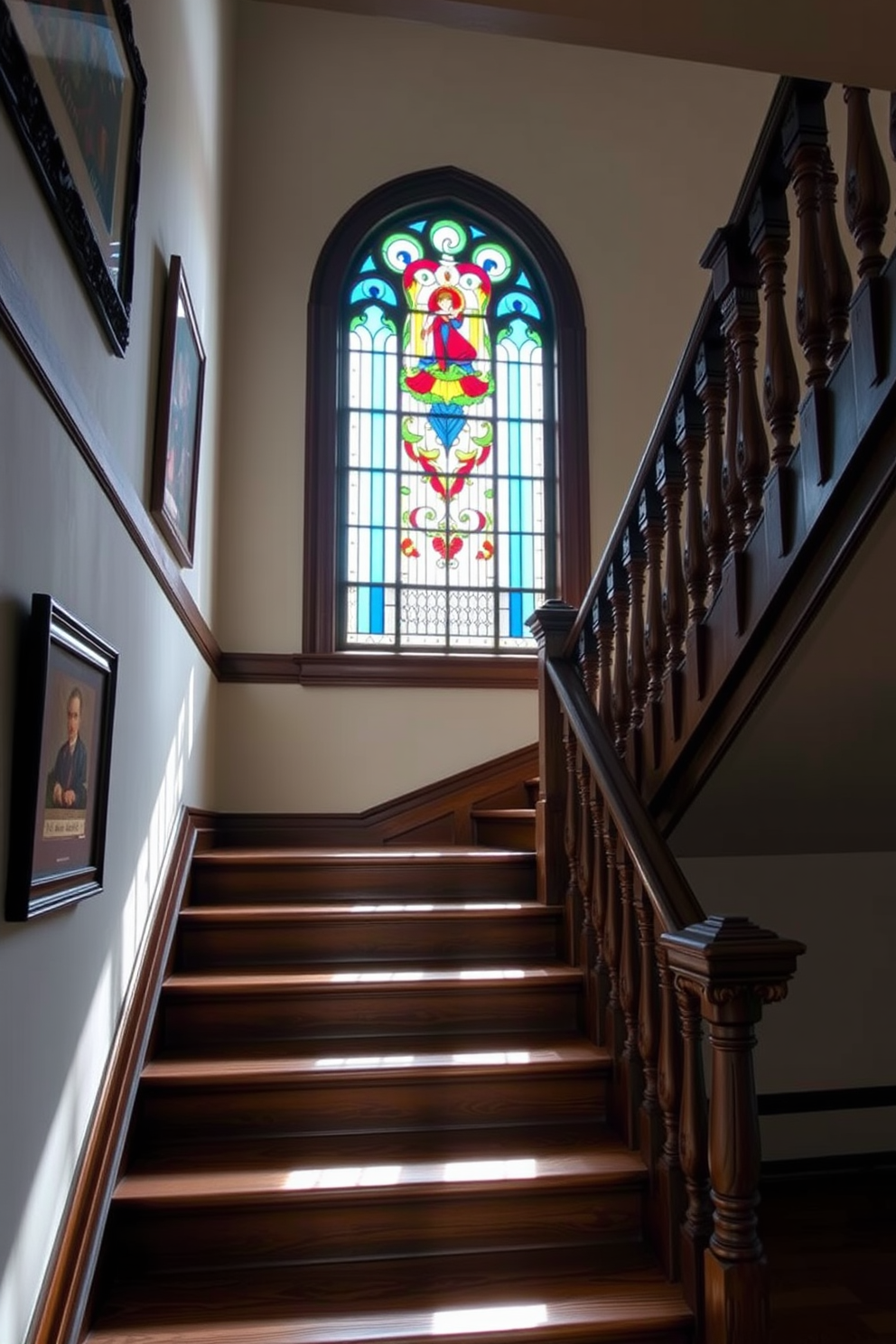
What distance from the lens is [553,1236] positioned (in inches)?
84.8

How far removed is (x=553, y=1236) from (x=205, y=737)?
7.82 ft

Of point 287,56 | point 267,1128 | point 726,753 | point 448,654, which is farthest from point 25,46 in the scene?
point 287,56

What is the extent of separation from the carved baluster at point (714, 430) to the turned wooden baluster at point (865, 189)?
0.53 metres

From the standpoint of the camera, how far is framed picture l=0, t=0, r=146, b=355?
1.45 metres

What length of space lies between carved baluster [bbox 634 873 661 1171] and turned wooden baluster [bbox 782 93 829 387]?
1.21 meters

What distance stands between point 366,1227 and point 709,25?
225 centimetres

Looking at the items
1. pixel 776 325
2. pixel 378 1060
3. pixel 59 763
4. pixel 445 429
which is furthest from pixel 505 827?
pixel 59 763

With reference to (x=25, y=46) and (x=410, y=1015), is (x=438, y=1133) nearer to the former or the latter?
(x=410, y=1015)

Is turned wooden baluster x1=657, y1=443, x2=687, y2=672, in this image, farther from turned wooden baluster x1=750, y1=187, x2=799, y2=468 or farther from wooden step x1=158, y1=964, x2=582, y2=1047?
wooden step x1=158, y1=964, x2=582, y2=1047

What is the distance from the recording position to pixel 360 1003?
106 inches

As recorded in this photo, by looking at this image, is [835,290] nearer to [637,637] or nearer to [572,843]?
[637,637]

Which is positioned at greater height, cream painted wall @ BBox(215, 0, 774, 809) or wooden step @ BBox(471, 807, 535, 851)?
cream painted wall @ BBox(215, 0, 774, 809)

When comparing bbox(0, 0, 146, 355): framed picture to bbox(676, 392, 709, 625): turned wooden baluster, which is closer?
bbox(0, 0, 146, 355): framed picture

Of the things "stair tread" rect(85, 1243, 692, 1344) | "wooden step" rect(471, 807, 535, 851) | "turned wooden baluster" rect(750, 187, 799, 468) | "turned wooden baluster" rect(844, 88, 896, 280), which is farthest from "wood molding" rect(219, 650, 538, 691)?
"turned wooden baluster" rect(844, 88, 896, 280)
